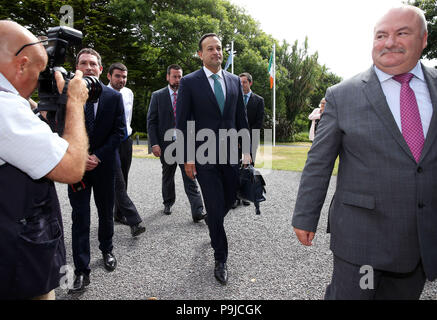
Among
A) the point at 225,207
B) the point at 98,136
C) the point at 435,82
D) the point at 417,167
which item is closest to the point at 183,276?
the point at 225,207

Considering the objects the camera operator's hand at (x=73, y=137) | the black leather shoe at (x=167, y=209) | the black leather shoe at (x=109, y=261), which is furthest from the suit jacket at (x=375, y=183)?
the black leather shoe at (x=167, y=209)

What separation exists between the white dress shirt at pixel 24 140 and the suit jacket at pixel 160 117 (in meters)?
Answer: 4.20

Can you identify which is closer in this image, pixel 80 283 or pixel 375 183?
pixel 375 183

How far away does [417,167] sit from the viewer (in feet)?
5.09

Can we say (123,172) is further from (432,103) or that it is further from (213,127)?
(432,103)

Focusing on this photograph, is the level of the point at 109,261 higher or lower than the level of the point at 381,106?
lower

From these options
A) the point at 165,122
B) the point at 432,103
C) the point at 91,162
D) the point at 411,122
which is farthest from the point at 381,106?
the point at 165,122

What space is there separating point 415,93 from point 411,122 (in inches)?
7.9

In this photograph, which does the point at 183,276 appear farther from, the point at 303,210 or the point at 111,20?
the point at 111,20

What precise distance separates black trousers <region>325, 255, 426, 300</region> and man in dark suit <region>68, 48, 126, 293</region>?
238 cm

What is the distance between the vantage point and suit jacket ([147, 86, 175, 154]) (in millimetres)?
5449

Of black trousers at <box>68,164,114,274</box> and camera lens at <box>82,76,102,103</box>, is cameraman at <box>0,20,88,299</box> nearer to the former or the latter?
camera lens at <box>82,76,102,103</box>

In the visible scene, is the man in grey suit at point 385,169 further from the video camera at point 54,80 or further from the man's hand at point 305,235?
the video camera at point 54,80

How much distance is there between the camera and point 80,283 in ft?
9.56
